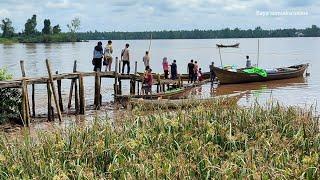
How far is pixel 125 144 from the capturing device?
7.74 meters

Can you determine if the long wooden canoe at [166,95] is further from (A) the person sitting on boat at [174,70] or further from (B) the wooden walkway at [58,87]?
(A) the person sitting on boat at [174,70]

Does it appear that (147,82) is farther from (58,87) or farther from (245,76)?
(245,76)

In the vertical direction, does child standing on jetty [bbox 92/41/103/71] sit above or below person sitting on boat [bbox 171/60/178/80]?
above

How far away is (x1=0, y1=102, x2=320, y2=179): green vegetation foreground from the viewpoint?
6.61m

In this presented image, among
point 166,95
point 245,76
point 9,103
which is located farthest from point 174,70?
point 9,103

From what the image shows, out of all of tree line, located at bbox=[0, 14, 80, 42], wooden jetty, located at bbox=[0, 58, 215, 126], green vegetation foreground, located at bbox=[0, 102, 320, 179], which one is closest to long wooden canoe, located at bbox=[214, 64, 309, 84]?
wooden jetty, located at bbox=[0, 58, 215, 126]

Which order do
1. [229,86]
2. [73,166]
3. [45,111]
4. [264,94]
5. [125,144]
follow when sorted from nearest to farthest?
[73,166] < [125,144] < [45,111] < [264,94] < [229,86]

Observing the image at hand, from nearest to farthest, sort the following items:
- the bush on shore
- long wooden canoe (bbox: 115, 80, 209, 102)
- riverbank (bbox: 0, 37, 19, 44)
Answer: the bush on shore → long wooden canoe (bbox: 115, 80, 209, 102) → riverbank (bbox: 0, 37, 19, 44)

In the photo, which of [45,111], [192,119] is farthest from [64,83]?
[192,119]

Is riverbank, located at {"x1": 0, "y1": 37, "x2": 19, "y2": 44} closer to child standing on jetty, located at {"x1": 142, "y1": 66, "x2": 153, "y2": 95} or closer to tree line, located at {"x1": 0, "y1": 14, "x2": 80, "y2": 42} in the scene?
tree line, located at {"x1": 0, "y1": 14, "x2": 80, "y2": 42}

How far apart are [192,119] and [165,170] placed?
3236 mm

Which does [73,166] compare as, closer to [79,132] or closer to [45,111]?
[79,132]

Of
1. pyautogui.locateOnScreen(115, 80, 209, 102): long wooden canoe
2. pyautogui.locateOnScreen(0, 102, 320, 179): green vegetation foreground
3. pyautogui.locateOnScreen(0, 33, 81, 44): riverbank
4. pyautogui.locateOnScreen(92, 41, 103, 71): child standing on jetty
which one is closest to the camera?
pyautogui.locateOnScreen(0, 102, 320, 179): green vegetation foreground

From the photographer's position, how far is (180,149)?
7855mm
